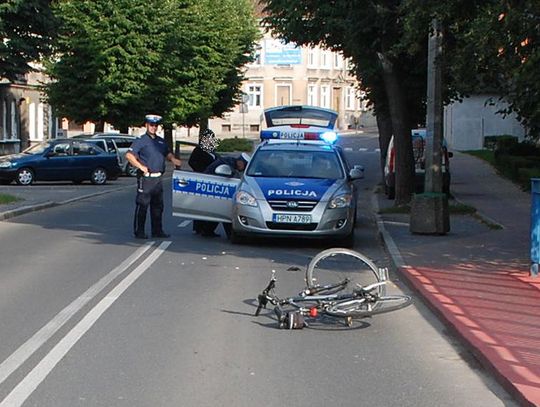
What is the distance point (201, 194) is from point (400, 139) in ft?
25.1

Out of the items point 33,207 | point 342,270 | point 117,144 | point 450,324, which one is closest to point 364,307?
point 450,324

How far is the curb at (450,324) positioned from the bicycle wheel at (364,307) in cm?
47

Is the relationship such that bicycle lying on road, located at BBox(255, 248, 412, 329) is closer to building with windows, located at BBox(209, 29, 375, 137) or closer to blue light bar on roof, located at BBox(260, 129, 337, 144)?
blue light bar on roof, located at BBox(260, 129, 337, 144)

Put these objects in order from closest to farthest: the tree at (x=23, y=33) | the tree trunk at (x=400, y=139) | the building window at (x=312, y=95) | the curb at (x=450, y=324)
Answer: the curb at (x=450, y=324) < the tree trunk at (x=400, y=139) < the tree at (x=23, y=33) < the building window at (x=312, y=95)

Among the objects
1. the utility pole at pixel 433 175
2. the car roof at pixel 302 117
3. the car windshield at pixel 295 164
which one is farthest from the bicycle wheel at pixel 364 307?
the car roof at pixel 302 117

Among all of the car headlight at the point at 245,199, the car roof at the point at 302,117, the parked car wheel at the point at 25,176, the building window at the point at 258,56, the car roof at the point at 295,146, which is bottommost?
the parked car wheel at the point at 25,176

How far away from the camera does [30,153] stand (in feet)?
111

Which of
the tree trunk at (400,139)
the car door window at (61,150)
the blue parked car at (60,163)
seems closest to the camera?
the tree trunk at (400,139)

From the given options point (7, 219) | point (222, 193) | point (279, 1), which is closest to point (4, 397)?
point (222, 193)

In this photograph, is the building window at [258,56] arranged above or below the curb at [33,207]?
above

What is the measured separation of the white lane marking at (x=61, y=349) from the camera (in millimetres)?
6988

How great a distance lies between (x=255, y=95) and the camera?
90562 mm

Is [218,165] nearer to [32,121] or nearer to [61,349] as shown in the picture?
[61,349]

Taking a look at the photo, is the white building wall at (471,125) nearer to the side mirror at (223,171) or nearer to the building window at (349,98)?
the building window at (349,98)
